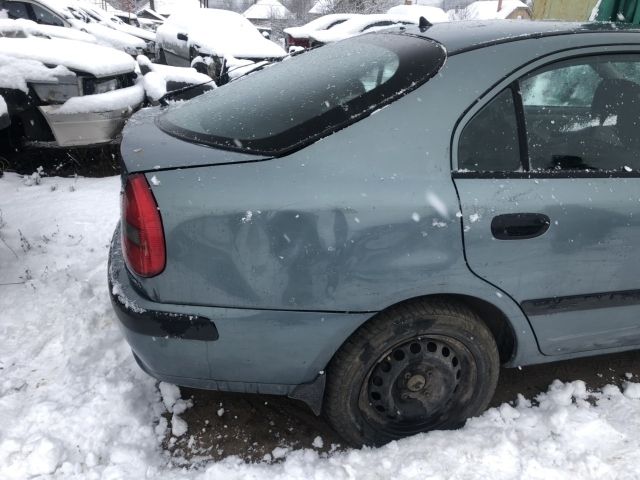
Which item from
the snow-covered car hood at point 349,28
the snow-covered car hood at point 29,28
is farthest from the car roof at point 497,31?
the snow-covered car hood at point 349,28

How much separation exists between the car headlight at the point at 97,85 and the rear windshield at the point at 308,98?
101 inches

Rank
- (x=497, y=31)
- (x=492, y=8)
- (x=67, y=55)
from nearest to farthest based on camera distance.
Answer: (x=497, y=31), (x=67, y=55), (x=492, y=8)

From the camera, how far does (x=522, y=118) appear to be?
1896 mm

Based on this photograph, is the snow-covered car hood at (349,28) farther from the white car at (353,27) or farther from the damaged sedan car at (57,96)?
the damaged sedan car at (57,96)

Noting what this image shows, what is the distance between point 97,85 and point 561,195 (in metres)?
4.15

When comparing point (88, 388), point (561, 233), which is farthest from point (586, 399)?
point (88, 388)

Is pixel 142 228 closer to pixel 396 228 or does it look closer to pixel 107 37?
pixel 396 228

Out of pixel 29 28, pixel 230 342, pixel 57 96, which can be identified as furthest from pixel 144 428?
pixel 29 28

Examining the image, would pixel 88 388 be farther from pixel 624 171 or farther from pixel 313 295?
pixel 624 171

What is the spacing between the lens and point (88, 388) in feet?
7.68

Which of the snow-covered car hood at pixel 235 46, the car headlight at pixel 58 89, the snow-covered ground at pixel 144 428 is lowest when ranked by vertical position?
the snow-covered car hood at pixel 235 46

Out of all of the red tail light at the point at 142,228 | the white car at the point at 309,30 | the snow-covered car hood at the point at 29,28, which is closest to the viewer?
the red tail light at the point at 142,228

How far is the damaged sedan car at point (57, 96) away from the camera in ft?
13.9

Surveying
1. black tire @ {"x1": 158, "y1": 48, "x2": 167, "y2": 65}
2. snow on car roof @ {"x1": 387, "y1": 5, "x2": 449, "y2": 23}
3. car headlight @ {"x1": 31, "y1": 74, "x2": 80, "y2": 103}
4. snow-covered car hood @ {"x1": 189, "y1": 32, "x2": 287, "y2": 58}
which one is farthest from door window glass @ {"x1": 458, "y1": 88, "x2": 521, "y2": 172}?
snow on car roof @ {"x1": 387, "y1": 5, "x2": 449, "y2": 23}
